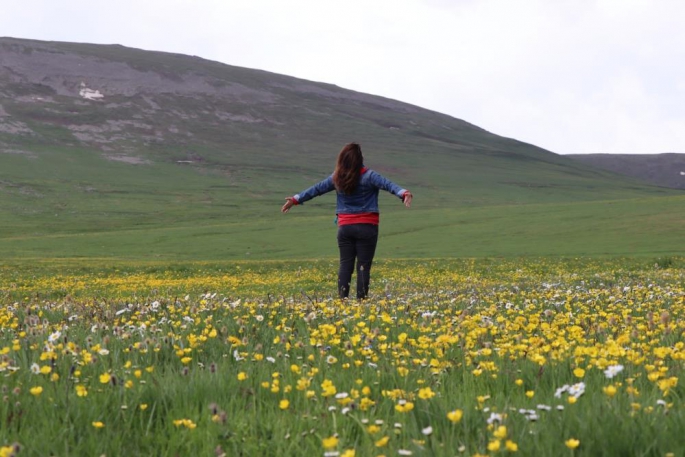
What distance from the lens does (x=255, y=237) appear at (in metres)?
69.3

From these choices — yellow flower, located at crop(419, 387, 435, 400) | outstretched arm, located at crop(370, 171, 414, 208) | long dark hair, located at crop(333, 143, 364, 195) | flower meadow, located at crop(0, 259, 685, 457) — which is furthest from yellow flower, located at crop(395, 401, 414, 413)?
long dark hair, located at crop(333, 143, 364, 195)

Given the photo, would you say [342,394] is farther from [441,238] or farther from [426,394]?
[441,238]

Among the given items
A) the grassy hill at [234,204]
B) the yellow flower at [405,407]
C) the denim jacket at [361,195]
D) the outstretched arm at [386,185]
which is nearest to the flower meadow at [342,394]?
the yellow flower at [405,407]

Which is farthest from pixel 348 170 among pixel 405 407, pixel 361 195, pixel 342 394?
pixel 405 407

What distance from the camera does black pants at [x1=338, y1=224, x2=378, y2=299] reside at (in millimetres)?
13055

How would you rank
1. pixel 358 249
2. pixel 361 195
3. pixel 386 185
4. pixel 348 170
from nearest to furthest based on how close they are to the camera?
1. pixel 386 185
2. pixel 348 170
3. pixel 361 195
4. pixel 358 249

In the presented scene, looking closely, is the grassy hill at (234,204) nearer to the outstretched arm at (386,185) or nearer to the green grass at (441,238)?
the green grass at (441,238)

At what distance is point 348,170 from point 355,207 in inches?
30.2

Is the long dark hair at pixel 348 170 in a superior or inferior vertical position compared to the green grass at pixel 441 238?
superior

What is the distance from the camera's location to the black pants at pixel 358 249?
42.8ft

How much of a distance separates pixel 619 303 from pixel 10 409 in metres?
7.61

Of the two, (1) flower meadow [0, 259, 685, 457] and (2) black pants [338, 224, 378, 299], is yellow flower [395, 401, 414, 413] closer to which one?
(1) flower meadow [0, 259, 685, 457]

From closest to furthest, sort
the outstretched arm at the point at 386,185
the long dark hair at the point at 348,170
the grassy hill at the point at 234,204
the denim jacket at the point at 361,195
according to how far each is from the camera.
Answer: the outstretched arm at the point at 386,185 → the long dark hair at the point at 348,170 → the denim jacket at the point at 361,195 → the grassy hill at the point at 234,204

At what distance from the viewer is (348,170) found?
12883mm
